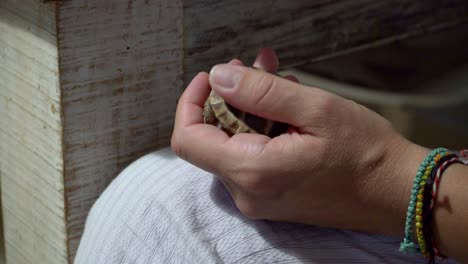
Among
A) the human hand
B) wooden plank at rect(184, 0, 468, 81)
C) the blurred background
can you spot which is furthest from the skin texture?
the blurred background

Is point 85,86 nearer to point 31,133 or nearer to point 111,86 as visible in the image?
point 111,86

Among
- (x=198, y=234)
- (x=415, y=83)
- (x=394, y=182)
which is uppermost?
(x=394, y=182)

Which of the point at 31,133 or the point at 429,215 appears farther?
the point at 31,133

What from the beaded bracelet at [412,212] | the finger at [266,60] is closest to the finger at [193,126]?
the finger at [266,60]

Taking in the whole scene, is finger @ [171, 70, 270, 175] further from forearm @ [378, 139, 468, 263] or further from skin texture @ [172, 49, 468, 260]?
forearm @ [378, 139, 468, 263]

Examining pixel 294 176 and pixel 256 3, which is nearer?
pixel 294 176

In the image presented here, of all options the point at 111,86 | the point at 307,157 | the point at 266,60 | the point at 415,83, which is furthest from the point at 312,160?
the point at 415,83

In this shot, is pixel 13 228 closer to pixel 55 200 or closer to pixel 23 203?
pixel 23 203

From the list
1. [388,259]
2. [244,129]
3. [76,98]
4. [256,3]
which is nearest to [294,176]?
[244,129]
